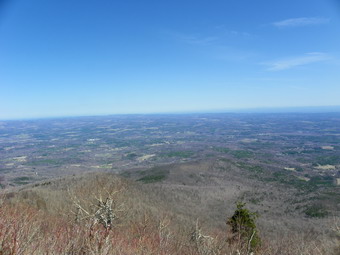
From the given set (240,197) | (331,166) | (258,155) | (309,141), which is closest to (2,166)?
(240,197)

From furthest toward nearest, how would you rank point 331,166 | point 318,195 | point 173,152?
1. point 173,152
2. point 331,166
3. point 318,195

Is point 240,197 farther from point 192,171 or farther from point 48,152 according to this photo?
point 48,152

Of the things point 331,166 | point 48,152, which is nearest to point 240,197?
point 331,166

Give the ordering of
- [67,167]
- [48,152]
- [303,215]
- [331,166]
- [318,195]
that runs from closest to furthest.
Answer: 1. [303,215]
2. [318,195]
3. [331,166]
4. [67,167]
5. [48,152]

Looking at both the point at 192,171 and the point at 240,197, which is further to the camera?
the point at 192,171

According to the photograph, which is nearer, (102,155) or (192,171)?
(192,171)

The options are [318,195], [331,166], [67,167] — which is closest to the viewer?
[318,195]

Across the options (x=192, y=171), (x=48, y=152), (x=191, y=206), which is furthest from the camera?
(x=48, y=152)

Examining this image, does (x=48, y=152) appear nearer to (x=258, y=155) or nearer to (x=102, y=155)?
(x=102, y=155)
